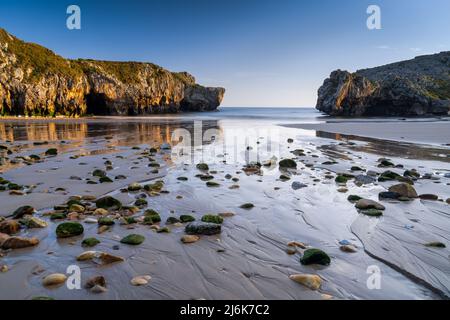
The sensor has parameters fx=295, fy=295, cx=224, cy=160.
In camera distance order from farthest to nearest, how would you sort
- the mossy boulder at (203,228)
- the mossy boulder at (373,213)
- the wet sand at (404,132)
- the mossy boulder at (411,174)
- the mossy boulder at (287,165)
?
the wet sand at (404,132), the mossy boulder at (287,165), the mossy boulder at (411,174), the mossy boulder at (373,213), the mossy boulder at (203,228)

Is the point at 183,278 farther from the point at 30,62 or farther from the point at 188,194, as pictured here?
the point at 30,62

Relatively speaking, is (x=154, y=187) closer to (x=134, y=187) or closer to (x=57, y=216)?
(x=134, y=187)

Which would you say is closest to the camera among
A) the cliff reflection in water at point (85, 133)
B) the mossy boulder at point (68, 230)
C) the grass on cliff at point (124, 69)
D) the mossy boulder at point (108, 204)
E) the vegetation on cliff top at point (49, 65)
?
the mossy boulder at point (68, 230)

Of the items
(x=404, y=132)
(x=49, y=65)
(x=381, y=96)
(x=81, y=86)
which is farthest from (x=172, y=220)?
(x=381, y=96)

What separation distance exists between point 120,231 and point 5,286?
1.75m

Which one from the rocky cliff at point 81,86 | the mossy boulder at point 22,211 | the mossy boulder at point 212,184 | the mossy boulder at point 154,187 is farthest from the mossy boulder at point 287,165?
the rocky cliff at point 81,86

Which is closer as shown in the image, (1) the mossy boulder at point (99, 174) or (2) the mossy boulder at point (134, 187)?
Result: (2) the mossy boulder at point (134, 187)

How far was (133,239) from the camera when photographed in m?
4.27

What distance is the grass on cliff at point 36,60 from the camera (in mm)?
51438

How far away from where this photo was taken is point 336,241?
4.39 metres

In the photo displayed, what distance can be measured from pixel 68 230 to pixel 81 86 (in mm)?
65260

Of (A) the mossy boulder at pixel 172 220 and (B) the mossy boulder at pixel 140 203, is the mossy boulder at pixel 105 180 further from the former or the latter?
(A) the mossy boulder at pixel 172 220

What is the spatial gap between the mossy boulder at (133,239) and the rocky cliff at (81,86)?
53.1m

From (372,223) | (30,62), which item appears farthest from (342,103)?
(372,223)
